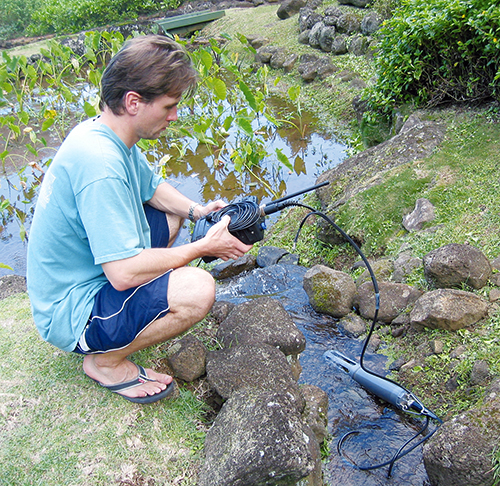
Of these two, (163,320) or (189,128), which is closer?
(163,320)

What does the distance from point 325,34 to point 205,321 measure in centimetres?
711

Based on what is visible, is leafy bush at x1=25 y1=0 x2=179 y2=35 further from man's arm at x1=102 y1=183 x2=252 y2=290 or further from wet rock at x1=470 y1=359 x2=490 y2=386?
wet rock at x1=470 y1=359 x2=490 y2=386

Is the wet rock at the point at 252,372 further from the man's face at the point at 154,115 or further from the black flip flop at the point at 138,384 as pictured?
the man's face at the point at 154,115

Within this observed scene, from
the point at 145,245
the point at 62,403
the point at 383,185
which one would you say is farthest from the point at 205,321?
the point at 383,185

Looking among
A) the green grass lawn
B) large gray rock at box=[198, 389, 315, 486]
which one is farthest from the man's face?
large gray rock at box=[198, 389, 315, 486]

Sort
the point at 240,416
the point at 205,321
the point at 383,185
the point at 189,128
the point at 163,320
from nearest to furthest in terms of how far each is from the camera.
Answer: the point at 240,416 < the point at 163,320 < the point at 205,321 < the point at 383,185 < the point at 189,128

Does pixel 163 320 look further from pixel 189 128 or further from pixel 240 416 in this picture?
pixel 189 128

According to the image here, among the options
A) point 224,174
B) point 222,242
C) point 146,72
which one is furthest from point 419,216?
point 224,174

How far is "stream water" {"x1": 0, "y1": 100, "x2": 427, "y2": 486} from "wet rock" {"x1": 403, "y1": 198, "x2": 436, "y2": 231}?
924 millimetres

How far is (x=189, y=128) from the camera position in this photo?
298 inches

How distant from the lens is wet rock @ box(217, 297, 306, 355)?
8.79 ft

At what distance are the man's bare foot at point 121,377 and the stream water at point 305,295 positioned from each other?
945mm

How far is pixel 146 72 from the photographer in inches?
81.9

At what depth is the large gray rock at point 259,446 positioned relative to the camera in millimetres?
1877
